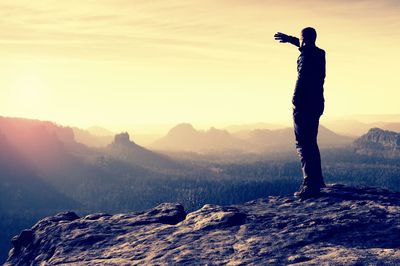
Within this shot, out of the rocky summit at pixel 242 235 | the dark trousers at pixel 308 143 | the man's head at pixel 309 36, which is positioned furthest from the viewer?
the dark trousers at pixel 308 143

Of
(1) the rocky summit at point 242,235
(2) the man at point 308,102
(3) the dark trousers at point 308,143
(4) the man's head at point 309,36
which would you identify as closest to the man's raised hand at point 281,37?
(2) the man at point 308,102

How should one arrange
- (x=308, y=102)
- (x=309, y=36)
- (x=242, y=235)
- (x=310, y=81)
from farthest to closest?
(x=308, y=102)
(x=310, y=81)
(x=309, y=36)
(x=242, y=235)

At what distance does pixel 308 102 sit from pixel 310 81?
106 centimetres

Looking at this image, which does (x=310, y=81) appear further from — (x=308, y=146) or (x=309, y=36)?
(x=308, y=146)

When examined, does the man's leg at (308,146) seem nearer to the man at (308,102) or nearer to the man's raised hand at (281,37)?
the man at (308,102)

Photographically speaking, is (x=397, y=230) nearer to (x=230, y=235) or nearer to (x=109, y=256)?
(x=230, y=235)


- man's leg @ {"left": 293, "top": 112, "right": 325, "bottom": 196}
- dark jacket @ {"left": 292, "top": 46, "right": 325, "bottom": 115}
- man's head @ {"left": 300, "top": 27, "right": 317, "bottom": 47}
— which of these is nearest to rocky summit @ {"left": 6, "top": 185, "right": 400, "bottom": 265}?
man's leg @ {"left": 293, "top": 112, "right": 325, "bottom": 196}

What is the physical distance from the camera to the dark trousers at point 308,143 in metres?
24.0

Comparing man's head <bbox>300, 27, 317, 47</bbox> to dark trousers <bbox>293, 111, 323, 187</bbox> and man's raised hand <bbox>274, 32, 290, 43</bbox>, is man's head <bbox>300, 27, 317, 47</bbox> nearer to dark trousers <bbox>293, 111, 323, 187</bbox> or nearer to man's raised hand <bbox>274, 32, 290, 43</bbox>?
man's raised hand <bbox>274, 32, 290, 43</bbox>

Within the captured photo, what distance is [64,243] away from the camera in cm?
2297

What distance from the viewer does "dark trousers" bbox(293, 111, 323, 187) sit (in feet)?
78.9

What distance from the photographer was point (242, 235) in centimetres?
1997

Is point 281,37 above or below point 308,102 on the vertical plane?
above

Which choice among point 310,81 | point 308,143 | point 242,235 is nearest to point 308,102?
point 310,81
